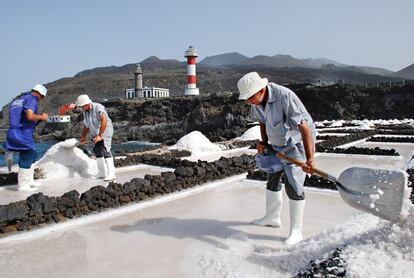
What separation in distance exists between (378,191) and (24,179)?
18.4ft

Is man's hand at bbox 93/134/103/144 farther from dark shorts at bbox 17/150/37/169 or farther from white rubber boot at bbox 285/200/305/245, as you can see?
white rubber boot at bbox 285/200/305/245

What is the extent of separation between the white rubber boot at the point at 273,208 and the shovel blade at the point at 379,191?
93 cm

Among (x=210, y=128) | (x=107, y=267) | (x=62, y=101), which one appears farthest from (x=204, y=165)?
(x=62, y=101)

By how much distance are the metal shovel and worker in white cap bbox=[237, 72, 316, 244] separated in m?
0.37

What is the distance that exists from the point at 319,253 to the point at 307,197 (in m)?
2.70

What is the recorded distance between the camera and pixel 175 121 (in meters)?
65.1

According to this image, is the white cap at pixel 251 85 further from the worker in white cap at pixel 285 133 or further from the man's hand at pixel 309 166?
the man's hand at pixel 309 166

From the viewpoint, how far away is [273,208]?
415cm

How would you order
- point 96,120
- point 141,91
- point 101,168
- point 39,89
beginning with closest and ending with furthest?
1. point 39,89
2. point 96,120
3. point 101,168
4. point 141,91

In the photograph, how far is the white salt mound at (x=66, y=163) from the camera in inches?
299

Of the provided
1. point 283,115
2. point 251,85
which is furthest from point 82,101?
point 283,115

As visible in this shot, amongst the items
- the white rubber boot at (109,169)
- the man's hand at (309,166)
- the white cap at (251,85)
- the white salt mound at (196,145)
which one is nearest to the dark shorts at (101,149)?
the white rubber boot at (109,169)

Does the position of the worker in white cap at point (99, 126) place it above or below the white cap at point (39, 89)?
below

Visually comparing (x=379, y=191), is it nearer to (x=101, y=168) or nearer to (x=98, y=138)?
(x=98, y=138)
